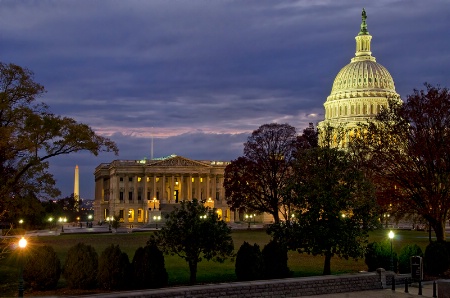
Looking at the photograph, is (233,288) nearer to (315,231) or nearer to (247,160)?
(315,231)

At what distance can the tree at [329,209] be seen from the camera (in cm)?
3788

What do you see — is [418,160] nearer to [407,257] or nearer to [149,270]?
[407,257]

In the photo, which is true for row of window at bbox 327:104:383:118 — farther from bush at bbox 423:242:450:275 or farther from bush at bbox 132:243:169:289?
bush at bbox 132:243:169:289

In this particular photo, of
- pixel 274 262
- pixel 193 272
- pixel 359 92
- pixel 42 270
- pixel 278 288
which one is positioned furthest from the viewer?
pixel 359 92

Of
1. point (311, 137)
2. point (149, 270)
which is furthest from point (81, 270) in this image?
point (311, 137)

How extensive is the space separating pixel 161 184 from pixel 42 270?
131 m

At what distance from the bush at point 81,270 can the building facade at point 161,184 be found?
126 metres

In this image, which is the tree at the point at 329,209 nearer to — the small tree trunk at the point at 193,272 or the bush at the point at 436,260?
the bush at the point at 436,260

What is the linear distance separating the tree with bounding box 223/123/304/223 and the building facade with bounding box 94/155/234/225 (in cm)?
6784

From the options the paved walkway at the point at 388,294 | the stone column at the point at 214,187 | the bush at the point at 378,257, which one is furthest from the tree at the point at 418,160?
the stone column at the point at 214,187

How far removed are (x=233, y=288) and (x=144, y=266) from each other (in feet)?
17.4

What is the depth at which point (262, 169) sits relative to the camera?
8806 cm

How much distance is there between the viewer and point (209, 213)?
3566 centimetres

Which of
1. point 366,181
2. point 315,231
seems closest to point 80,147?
point 315,231
